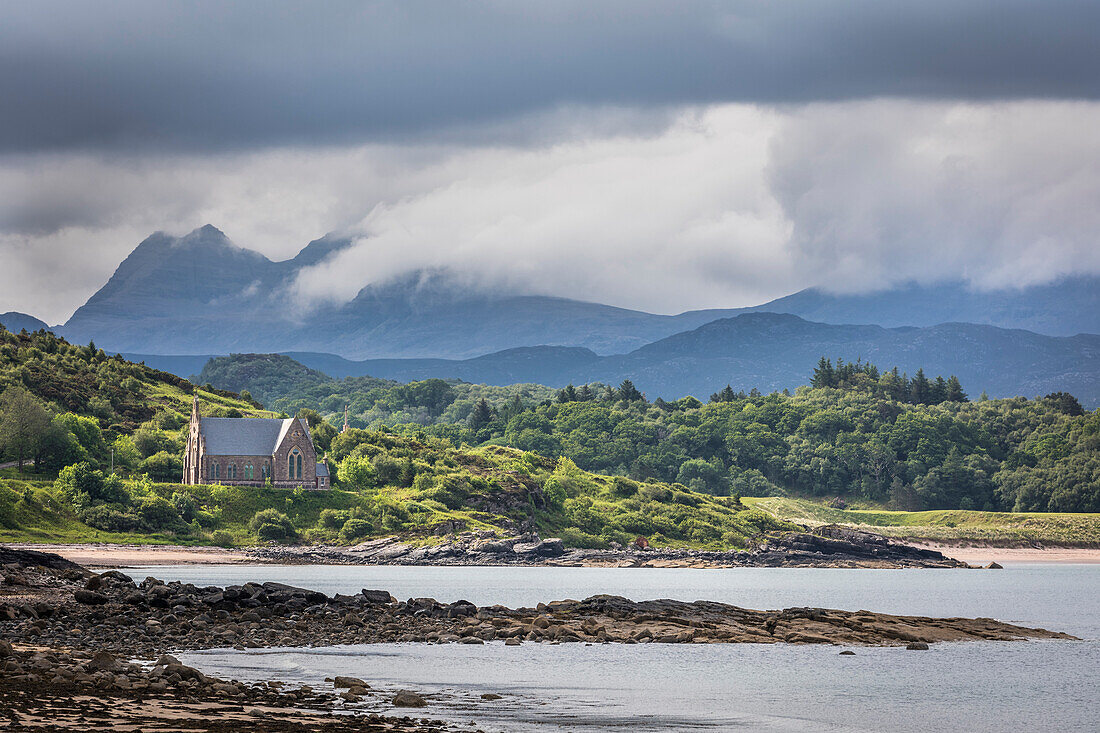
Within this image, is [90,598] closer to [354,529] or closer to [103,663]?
[103,663]

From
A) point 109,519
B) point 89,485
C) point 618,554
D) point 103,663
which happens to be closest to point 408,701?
point 103,663

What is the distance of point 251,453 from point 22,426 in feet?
97.0

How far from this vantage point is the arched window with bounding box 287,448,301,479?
169m

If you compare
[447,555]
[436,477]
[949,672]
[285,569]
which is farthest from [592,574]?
[949,672]

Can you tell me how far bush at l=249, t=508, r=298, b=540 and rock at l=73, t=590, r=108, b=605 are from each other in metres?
97.8

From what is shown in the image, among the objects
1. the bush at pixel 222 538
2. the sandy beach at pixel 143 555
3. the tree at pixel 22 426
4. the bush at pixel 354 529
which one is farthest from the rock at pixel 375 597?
the tree at pixel 22 426

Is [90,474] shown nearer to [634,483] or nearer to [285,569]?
[285,569]

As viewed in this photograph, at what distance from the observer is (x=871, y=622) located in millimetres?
60844

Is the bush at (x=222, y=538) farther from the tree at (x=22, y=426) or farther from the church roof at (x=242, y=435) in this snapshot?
the tree at (x=22, y=426)

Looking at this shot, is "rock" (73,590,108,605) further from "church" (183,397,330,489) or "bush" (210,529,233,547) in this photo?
"church" (183,397,330,489)

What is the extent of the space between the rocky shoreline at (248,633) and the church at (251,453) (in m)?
98.5

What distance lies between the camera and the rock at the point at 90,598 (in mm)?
54406

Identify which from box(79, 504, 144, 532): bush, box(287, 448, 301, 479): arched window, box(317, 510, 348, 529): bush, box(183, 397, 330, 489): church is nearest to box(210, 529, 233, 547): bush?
box(79, 504, 144, 532): bush

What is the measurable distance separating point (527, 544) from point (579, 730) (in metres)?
128
